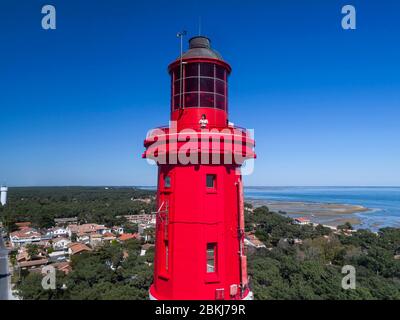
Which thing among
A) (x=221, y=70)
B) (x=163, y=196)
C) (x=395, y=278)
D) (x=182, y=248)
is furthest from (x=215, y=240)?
(x=395, y=278)

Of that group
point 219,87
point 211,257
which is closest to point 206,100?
point 219,87

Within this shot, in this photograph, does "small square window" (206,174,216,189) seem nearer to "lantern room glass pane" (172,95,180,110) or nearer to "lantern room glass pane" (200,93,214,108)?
"lantern room glass pane" (200,93,214,108)

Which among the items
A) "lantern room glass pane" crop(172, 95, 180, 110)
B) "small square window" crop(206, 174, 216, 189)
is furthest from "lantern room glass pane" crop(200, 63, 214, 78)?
"small square window" crop(206, 174, 216, 189)

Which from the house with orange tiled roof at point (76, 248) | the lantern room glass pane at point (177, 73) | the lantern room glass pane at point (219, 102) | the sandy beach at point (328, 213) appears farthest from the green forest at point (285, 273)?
the sandy beach at point (328, 213)

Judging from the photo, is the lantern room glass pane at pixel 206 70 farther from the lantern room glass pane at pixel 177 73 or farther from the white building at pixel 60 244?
the white building at pixel 60 244

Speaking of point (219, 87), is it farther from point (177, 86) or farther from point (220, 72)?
point (177, 86)

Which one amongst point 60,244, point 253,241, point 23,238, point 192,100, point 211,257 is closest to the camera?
point 211,257

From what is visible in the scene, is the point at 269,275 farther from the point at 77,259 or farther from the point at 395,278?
the point at 77,259
